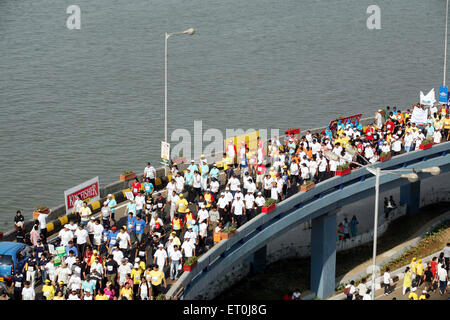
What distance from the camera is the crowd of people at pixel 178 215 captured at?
22.6 m

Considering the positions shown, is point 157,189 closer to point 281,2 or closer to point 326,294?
point 326,294

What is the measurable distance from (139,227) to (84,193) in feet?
14.2

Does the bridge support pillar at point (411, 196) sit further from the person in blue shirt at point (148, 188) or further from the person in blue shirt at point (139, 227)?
Answer: the person in blue shirt at point (139, 227)

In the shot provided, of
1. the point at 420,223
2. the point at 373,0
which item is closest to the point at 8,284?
the point at 420,223

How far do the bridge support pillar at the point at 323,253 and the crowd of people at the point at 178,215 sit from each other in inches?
126

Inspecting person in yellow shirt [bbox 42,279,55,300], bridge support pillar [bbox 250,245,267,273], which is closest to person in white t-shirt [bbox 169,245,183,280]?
person in yellow shirt [bbox 42,279,55,300]

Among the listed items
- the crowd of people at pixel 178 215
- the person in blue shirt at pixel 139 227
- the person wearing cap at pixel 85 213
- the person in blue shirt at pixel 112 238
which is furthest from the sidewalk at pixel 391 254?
the person in blue shirt at pixel 112 238

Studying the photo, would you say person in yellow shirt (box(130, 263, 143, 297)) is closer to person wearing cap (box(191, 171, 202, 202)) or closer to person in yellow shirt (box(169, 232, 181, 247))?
person in yellow shirt (box(169, 232, 181, 247))

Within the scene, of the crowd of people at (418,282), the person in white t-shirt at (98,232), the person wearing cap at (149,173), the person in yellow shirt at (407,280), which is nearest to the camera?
the person in white t-shirt at (98,232)

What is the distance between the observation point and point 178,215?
26.9m

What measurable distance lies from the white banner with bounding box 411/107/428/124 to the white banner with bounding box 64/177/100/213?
50.2ft

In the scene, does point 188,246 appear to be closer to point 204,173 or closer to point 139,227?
point 139,227

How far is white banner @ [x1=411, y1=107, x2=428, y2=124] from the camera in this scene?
35.2 meters
